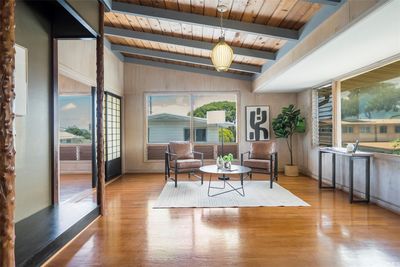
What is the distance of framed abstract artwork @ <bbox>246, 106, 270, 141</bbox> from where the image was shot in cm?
688

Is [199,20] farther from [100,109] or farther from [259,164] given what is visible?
[259,164]

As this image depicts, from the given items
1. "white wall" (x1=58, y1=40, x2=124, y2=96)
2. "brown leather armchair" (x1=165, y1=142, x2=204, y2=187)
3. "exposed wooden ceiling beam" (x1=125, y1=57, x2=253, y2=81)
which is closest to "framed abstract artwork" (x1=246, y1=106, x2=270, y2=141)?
"exposed wooden ceiling beam" (x1=125, y1=57, x2=253, y2=81)

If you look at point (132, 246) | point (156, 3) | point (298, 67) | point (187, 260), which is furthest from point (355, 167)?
point (156, 3)

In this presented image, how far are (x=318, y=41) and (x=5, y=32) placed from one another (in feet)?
10.4

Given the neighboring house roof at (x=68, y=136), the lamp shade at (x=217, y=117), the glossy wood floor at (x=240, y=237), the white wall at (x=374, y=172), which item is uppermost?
the lamp shade at (x=217, y=117)

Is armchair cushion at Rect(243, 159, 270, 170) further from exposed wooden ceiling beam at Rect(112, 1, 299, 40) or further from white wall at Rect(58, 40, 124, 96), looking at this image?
white wall at Rect(58, 40, 124, 96)

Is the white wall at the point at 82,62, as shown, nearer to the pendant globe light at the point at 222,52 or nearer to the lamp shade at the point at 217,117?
the pendant globe light at the point at 222,52

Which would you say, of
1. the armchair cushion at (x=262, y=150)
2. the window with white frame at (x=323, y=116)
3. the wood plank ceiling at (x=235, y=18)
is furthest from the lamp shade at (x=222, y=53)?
the window with white frame at (x=323, y=116)

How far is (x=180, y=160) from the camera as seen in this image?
5.45 m

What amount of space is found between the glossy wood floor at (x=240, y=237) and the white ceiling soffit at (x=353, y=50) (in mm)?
2160

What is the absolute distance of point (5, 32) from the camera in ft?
5.68

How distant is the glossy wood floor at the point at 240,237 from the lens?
7.50 feet

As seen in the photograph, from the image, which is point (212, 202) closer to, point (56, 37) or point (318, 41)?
point (318, 41)

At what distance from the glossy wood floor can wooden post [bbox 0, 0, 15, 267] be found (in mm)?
642
